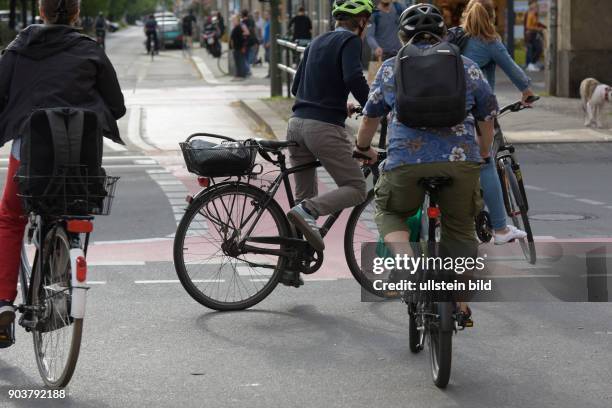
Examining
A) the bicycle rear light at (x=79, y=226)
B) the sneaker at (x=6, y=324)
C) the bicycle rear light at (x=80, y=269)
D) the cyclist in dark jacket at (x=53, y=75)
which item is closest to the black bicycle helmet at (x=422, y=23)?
the cyclist in dark jacket at (x=53, y=75)

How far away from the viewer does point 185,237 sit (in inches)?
289

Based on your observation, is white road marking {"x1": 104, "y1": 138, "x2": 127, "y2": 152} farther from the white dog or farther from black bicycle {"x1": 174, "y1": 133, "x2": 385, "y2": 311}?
black bicycle {"x1": 174, "y1": 133, "x2": 385, "y2": 311}

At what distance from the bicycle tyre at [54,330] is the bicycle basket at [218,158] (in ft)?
4.94

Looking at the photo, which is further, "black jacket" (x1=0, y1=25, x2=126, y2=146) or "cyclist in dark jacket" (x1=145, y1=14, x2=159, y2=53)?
"cyclist in dark jacket" (x1=145, y1=14, x2=159, y2=53)

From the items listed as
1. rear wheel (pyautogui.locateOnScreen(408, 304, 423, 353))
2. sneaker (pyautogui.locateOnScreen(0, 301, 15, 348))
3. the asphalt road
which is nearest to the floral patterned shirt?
rear wheel (pyautogui.locateOnScreen(408, 304, 423, 353))

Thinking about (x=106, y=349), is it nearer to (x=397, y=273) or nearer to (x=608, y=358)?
(x=397, y=273)

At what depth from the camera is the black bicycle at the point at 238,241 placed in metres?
7.35

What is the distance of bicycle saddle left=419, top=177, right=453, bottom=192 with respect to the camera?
5797mm

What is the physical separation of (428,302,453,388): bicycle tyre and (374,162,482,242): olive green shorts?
43 cm

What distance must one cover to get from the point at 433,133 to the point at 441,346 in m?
0.90

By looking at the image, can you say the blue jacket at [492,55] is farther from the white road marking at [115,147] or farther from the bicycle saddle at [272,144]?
the white road marking at [115,147]

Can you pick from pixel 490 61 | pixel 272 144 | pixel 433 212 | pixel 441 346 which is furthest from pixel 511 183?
pixel 441 346

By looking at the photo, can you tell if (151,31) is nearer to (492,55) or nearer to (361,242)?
(492,55)

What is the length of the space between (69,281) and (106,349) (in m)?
1.09
